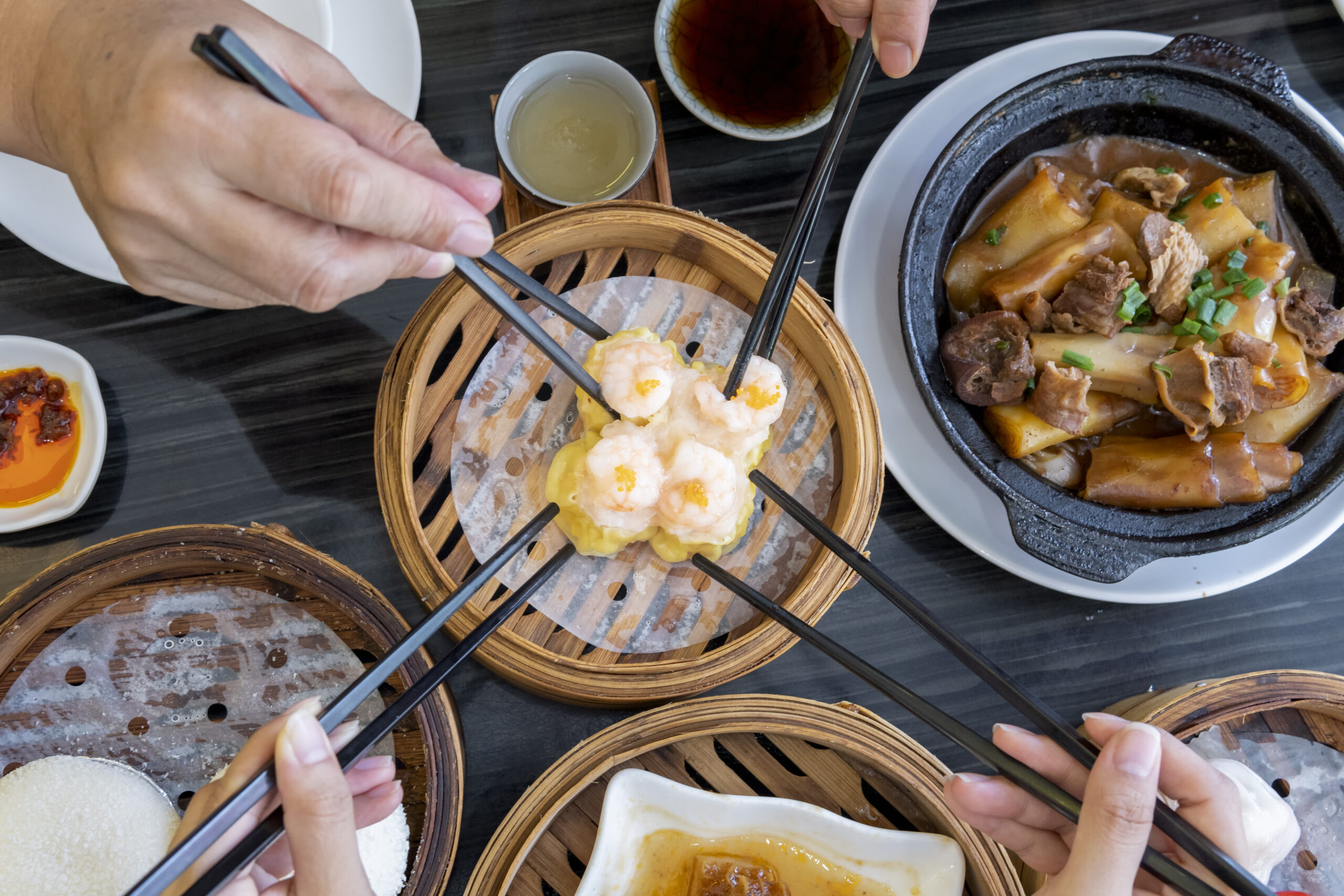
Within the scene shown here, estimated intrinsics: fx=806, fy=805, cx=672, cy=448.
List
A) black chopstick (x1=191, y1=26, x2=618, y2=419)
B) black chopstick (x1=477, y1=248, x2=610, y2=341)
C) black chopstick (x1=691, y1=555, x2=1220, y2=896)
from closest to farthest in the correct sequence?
black chopstick (x1=191, y1=26, x2=618, y2=419), black chopstick (x1=691, y1=555, x2=1220, y2=896), black chopstick (x1=477, y1=248, x2=610, y2=341)

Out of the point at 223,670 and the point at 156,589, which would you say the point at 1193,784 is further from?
the point at 156,589

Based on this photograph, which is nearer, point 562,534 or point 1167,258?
point 562,534

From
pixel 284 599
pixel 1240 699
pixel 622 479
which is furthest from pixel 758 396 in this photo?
pixel 1240 699

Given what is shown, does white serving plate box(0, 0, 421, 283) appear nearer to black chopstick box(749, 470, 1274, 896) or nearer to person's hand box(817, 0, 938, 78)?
person's hand box(817, 0, 938, 78)

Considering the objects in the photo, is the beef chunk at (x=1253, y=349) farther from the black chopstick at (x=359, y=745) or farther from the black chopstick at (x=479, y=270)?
the black chopstick at (x=359, y=745)

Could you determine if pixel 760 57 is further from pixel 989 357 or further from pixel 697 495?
pixel 697 495

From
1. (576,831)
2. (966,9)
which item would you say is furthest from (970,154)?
Answer: (576,831)

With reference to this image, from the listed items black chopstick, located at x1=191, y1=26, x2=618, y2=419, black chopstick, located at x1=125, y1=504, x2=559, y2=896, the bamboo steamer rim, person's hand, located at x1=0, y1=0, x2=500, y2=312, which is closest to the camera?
black chopstick, located at x1=191, y1=26, x2=618, y2=419

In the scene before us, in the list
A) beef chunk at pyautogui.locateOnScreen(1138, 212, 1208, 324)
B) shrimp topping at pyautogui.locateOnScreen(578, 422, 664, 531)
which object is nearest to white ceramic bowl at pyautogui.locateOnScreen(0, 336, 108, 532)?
shrimp topping at pyautogui.locateOnScreen(578, 422, 664, 531)
